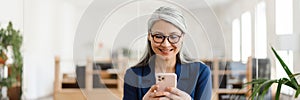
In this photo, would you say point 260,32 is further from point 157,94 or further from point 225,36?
point 157,94

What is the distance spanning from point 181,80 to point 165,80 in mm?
35

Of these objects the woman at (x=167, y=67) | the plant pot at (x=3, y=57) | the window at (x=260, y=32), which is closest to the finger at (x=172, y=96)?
the woman at (x=167, y=67)

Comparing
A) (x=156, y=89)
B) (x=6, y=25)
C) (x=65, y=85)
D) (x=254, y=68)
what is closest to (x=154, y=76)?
(x=156, y=89)

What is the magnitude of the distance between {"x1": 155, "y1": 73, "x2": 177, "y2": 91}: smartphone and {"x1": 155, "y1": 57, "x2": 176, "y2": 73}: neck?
1.3 inches

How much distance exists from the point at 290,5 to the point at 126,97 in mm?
1748

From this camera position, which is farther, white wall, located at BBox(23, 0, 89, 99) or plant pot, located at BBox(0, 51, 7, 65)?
plant pot, located at BBox(0, 51, 7, 65)

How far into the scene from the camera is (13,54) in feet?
8.60

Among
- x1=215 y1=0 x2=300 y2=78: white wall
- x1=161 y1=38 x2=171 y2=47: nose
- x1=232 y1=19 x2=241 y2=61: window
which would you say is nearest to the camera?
x1=161 y1=38 x2=171 y2=47: nose

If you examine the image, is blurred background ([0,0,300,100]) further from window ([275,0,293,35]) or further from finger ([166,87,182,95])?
finger ([166,87,182,95])

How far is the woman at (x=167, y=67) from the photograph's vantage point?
83cm

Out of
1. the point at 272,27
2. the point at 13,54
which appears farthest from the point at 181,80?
the point at 13,54

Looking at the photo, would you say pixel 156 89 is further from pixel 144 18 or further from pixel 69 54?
pixel 69 54

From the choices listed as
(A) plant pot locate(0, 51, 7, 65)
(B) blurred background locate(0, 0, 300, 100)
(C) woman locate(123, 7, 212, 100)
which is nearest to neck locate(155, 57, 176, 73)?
(C) woman locate(123, 7, 212, 100)

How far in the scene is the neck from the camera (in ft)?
2.87
